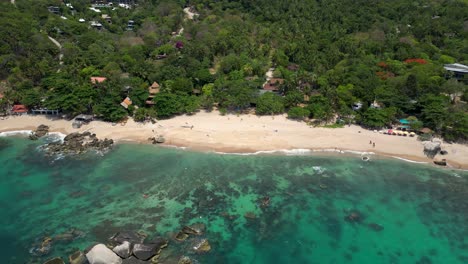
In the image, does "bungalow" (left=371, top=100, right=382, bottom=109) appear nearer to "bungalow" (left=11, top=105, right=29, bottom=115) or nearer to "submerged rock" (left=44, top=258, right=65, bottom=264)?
"submerged rock" (left=44, top=258, right=65, bottom=264)

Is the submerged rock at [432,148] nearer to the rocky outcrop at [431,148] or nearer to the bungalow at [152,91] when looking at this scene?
the rocky outcrop at [431,148]

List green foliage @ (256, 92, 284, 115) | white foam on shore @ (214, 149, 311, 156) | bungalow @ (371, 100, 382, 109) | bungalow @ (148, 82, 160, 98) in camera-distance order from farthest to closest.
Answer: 1. bungalow @ (148, 82, 160, 98)
2. green foliage @ (256, 92, 284, 115)
3. bungalow @ (371, 100, 382, 109)
4. white foam on shore @ (214, 149, 311, 156)

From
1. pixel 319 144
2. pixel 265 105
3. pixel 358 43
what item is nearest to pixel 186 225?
pixel 319 144

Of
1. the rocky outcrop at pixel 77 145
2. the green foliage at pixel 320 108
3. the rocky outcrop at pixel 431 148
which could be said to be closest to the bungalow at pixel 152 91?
the rocky outcrop at pixel 77 145

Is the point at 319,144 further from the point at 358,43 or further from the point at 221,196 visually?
the point at 358,43

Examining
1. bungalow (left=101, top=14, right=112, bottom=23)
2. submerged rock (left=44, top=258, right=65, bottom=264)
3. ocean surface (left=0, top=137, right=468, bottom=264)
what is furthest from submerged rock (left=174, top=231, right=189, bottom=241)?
bungalow (left=101, top=14, right=112, bottom=23)

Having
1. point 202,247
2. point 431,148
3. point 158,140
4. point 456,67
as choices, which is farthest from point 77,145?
point 456,67
